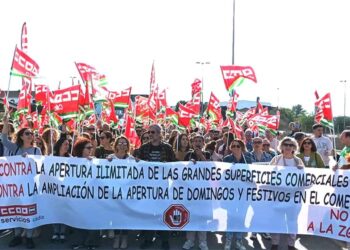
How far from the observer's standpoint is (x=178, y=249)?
6645 mm

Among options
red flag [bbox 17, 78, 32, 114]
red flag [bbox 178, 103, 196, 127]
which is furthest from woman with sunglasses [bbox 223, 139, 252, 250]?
red flag [bbox 178, 103, 196, 127]

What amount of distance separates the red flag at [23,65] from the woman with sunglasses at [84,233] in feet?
5.89

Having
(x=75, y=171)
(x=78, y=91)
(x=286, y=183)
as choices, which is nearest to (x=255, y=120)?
(x=78, y=91)

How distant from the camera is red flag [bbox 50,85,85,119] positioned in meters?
9.28

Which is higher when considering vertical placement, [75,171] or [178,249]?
[75,171]

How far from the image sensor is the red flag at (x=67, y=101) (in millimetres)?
9281

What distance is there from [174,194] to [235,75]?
434 cm

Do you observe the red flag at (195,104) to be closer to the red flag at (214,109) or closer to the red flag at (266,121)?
the red flag at (214,109)

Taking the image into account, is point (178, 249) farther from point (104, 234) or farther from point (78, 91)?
point (78, 91)

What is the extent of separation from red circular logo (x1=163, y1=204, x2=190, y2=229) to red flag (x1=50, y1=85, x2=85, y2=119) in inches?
138

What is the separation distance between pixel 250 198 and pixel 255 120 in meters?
7.43

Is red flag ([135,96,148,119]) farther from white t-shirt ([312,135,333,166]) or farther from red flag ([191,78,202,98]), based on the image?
white t-shirt ([312,135,333,166])

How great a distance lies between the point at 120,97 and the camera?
1481 centimetres

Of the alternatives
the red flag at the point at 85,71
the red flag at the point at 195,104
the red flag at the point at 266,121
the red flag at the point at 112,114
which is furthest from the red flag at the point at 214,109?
the red flag at the point at 85,71
